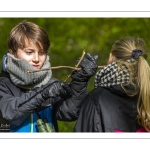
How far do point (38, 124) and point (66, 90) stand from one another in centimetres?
36

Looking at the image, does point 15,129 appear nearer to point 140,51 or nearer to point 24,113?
point 24,113

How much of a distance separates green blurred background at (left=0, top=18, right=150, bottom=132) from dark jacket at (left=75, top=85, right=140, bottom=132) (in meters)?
5.57

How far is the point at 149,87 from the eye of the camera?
369cm

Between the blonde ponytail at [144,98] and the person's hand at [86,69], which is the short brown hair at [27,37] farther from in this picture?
the blonde ponytail at [144,98]

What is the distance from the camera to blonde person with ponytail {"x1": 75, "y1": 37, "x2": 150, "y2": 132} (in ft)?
11.8

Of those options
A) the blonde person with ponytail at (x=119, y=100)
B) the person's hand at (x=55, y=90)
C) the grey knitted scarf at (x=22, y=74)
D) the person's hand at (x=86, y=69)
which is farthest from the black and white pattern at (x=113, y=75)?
the grey knitted scarf at (x=22, y=74)

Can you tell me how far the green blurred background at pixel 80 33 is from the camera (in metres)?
10.2

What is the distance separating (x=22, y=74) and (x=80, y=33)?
8.83 meters

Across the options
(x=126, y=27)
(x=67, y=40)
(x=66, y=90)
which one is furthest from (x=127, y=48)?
(x=67, y=40)

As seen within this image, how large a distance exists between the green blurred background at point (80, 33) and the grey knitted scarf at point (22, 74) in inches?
219

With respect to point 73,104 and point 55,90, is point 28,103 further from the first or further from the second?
point 73,104

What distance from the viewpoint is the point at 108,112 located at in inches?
142
